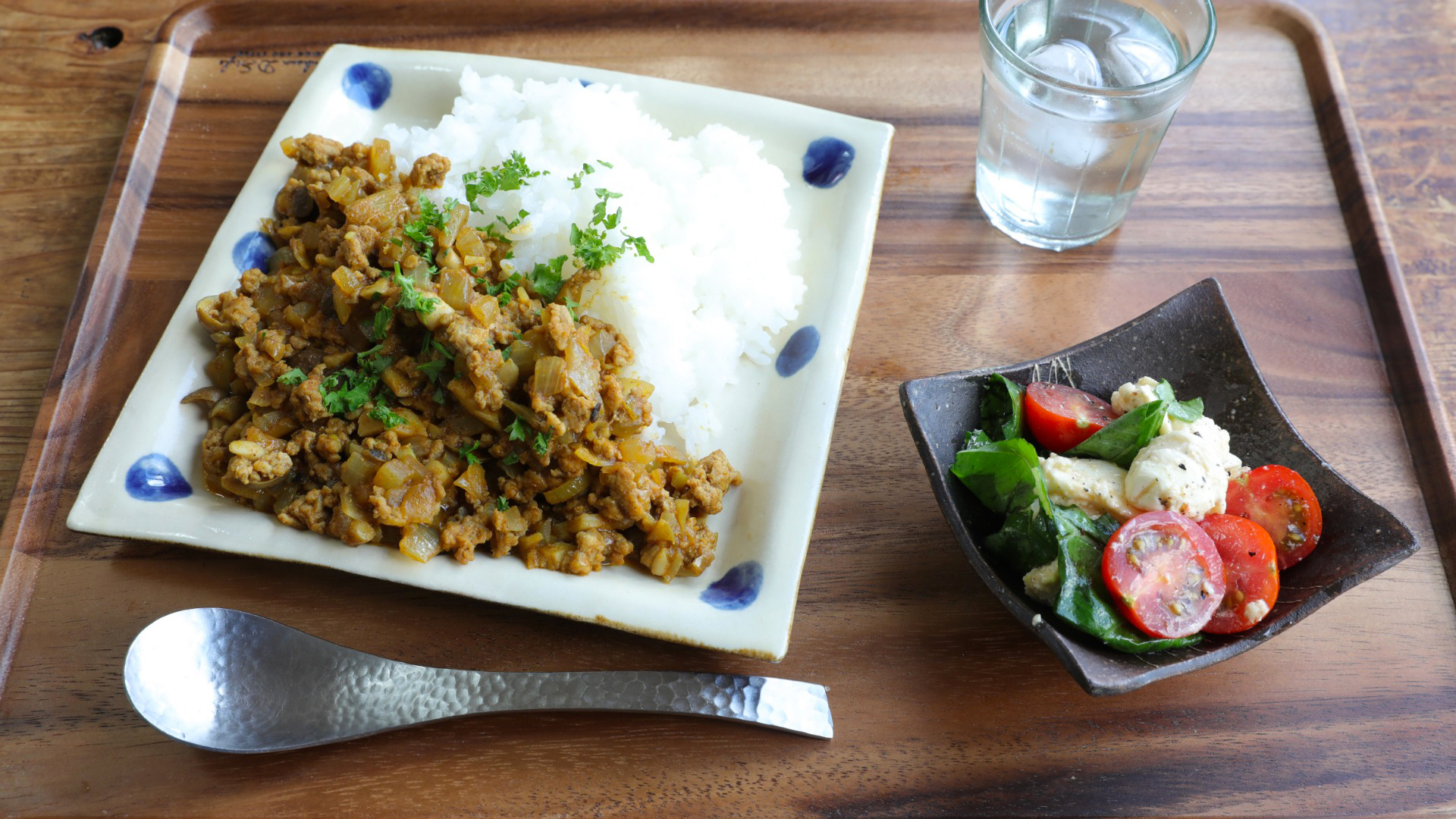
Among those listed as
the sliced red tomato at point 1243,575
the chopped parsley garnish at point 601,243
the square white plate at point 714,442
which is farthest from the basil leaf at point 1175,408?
the chopped parsley garnish at point 601,243

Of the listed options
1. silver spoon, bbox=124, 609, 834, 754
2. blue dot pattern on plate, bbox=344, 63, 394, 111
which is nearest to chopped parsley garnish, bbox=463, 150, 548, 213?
blue dot pattern on plate, bbox=344, 63, 394, 111

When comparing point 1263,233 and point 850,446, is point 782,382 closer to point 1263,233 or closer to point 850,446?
point 850,446

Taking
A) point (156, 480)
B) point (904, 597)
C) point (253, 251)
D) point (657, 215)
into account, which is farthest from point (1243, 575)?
point (253, 251)

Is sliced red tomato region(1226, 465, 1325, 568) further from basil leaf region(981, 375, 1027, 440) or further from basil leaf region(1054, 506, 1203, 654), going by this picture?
basil leaf region(981, 375, 1027, 440)

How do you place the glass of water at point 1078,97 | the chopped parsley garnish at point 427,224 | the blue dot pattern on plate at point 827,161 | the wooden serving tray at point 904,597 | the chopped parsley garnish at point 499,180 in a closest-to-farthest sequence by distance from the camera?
the wooden serving tray at point 904,597, the chopped parsley garnish at point 427,224, the glass of water at point 1078,97, the chopped parsley garnish at point 499,180, the blue dot pattern on plate at point 827,161

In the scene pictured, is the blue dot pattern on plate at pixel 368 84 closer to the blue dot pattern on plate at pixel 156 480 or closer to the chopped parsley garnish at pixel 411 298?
the chopped parsley garnish at pixel 411 298

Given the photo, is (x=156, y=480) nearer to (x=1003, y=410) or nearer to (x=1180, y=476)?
(x=1003, y=410)
